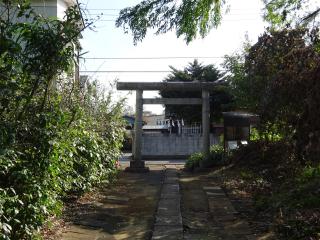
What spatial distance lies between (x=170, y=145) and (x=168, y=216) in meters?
24.9

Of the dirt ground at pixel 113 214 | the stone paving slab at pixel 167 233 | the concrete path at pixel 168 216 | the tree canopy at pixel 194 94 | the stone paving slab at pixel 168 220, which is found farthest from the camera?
the tree canopy at pixel 194 94

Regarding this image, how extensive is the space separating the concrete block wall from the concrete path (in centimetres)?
2023

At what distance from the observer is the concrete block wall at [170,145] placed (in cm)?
3362

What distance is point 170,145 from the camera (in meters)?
33.9

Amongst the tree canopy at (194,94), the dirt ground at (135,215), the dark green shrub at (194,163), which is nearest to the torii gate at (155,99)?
the dark green shrub at (194,163)

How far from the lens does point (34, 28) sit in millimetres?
6301

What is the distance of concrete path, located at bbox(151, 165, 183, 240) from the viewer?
7578mm

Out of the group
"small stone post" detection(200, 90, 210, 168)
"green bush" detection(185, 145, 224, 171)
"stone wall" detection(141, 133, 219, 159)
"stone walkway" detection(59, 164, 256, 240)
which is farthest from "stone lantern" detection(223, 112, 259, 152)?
"stone wall" detection(141, 133, 219, 159)

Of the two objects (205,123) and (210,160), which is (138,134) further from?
(210,160)

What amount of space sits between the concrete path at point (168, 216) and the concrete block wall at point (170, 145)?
20.2 metres

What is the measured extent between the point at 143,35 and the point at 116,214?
342cm

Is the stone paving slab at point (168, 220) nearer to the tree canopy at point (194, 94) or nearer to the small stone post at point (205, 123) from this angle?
the small stone post at point (205, 123)

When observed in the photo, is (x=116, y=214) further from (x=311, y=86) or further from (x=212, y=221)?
(x=311, y=86)

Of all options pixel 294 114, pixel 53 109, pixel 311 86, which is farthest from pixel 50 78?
pixel 294 114
